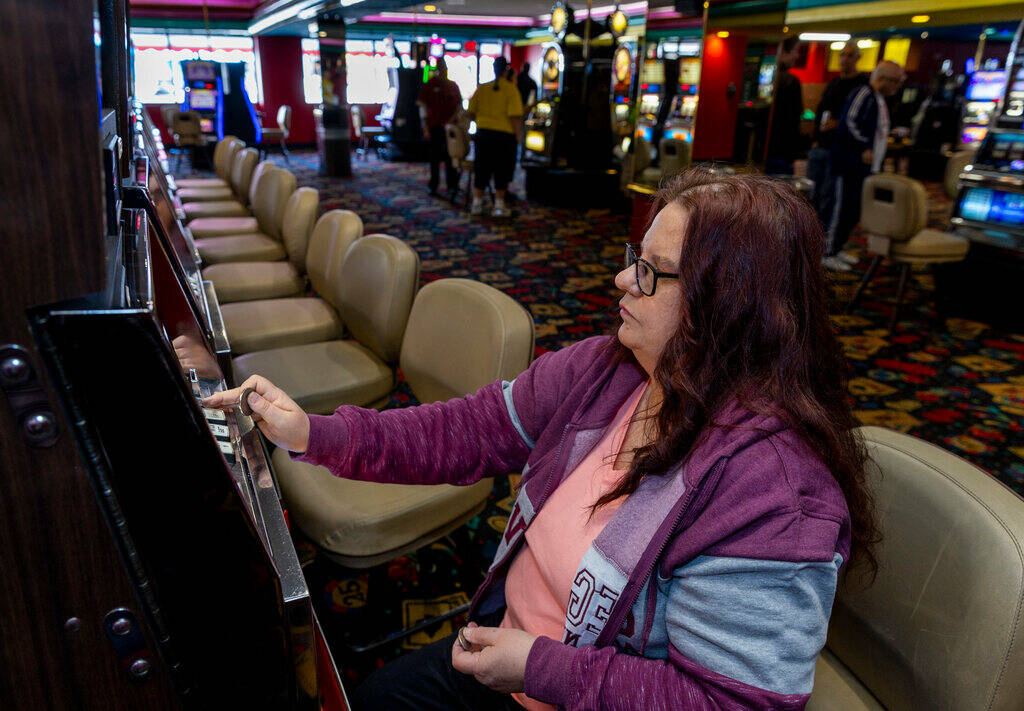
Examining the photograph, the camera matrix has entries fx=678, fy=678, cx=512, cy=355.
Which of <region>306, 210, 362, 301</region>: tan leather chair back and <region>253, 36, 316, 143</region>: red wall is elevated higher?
<region>253, 36, 316, 143</region>: red wall

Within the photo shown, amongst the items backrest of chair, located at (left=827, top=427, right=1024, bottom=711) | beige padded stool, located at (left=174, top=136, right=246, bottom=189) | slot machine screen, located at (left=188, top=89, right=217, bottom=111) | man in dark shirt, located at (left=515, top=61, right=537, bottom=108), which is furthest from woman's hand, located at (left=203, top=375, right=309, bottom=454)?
slot machine screen, located at (left=188, top=89, right=217, bottom=111)

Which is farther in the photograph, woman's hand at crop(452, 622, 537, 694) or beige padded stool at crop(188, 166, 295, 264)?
beige padded stool at crop(188, 166, 295, 264)

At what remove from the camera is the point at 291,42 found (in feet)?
46.5

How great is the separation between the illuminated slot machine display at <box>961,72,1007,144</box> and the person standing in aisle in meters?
6.18

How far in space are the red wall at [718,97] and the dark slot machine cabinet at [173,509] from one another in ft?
15.5

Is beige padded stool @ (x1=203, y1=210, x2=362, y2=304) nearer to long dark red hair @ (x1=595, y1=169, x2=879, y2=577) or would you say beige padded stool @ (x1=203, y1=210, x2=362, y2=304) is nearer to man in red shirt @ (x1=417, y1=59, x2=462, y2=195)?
long dark red hair @ (x1=595, y1=169, x2=879, y2=577)

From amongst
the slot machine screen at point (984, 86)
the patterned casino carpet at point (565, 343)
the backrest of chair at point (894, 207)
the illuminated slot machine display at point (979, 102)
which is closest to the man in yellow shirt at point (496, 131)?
the patterned casino carpet at point (565, 343)

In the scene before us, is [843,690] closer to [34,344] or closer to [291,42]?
[34,344]

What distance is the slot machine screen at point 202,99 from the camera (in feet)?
39.3

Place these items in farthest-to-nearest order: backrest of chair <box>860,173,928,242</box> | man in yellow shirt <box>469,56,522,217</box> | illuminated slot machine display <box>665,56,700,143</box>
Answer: illuminated slot machine display <box>665,56,700,143</box> → man in yellow shirt <box>469,56,522,217</box> → backrest of chair <box>860,173,928,242</box>

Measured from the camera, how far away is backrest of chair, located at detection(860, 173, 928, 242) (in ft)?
13.3

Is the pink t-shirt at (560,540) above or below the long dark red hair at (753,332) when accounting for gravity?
below

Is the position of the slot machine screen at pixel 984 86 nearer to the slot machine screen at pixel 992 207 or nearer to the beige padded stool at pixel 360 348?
the slot machine screen at pixel 992 207

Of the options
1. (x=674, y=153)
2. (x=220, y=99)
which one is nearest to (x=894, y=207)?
(x=674, y=153)
